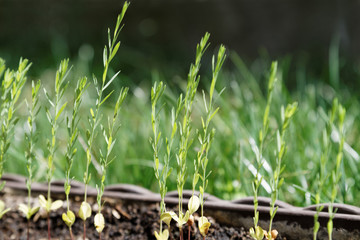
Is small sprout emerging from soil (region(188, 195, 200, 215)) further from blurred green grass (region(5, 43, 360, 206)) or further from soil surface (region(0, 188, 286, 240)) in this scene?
blurred green grass (region(5, 43, 360, 206))

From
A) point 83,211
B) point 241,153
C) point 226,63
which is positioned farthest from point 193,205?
point 226,63

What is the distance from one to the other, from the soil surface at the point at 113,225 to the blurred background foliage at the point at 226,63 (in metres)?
0.28

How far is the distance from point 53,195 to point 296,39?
2.18 meters

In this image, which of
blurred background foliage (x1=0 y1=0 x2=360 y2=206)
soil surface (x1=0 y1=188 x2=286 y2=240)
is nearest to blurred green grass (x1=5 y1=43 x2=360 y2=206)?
blurred background foliage (x1=0 y1=0 x2=360 y2=206)

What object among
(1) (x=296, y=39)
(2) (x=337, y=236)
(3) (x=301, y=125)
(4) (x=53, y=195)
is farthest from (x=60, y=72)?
(1) (x=296, y=39)

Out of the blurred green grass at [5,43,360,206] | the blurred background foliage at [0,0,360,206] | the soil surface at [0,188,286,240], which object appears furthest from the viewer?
the blurred background foliage at [0,0,360,206]

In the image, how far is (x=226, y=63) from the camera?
129 inches

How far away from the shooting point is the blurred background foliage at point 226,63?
60.7 inches

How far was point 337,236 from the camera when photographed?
38.2 inches

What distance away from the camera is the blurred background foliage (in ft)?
5.06

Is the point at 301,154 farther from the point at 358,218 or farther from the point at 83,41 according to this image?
the point at 83,41

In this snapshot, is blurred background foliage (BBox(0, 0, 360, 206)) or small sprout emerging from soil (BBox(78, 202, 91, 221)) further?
blurred background foliage (BBox(0, 0, 360, 206))

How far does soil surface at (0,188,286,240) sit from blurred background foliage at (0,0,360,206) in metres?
0.28

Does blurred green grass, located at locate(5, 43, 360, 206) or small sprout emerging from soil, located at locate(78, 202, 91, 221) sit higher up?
blurred green grass, located at locate(5, 43, 360, 206)
